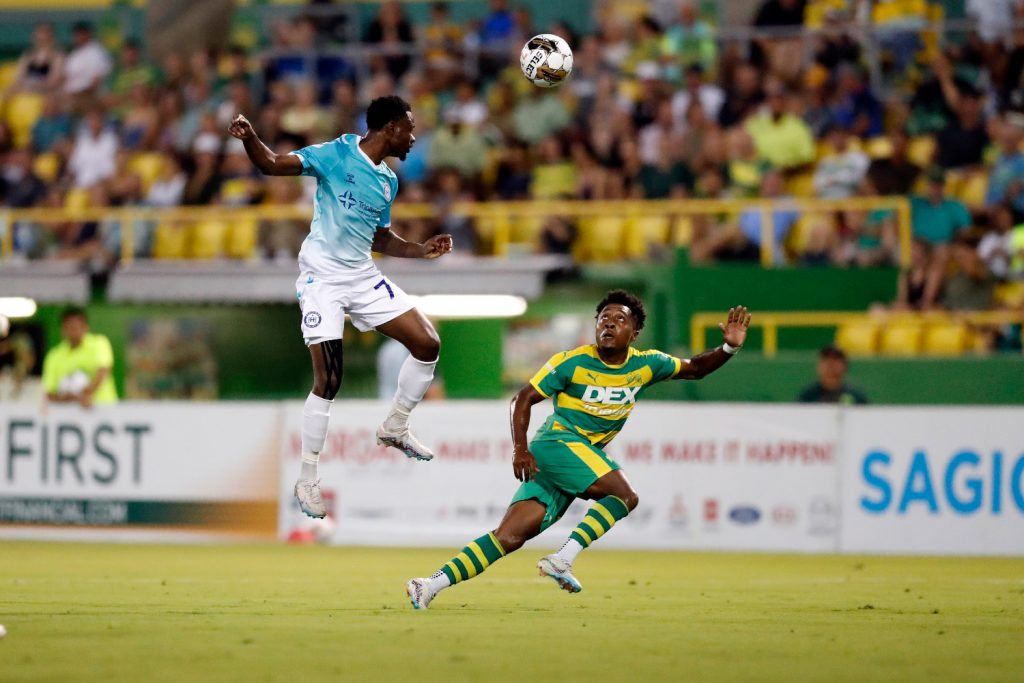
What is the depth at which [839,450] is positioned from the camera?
650 inches

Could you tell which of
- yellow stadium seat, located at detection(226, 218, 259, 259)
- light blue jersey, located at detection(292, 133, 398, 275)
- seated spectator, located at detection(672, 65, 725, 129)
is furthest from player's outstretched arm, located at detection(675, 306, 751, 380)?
yellow stadium seat, located at detection(226, 218, 259, 259)

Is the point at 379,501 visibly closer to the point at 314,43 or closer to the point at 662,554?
the point at 662,554

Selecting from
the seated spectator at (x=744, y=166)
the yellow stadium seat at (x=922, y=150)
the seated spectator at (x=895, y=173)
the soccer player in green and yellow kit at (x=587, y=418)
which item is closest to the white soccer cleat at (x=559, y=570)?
the soccer player in green and yellow kit at (x=587, y=418)

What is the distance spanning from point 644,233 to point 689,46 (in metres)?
3.70

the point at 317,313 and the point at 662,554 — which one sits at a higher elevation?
the point at 317,313

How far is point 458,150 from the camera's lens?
22312mm

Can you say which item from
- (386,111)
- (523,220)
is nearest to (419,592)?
(386,111)

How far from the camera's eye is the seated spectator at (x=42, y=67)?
88.0ft

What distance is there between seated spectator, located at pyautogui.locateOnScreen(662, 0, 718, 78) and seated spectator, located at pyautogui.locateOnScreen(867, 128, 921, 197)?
11.2 ft

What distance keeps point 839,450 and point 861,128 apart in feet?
20.8

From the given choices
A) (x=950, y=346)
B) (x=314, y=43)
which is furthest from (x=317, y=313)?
(x=314, y=43)

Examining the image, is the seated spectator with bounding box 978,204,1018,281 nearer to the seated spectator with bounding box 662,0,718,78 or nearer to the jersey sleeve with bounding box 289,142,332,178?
the seated spectator with bounding box 662,0,718,78

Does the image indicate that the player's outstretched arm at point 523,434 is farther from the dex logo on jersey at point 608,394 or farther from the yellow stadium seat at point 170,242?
the yellow stadium seat at point 170,242

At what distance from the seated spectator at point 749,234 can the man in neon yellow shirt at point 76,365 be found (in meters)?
7.09
